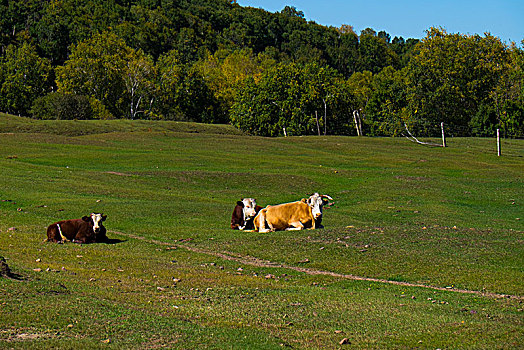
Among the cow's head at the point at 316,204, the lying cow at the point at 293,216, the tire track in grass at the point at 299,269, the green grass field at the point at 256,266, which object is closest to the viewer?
the green grass field at the point at 256,266

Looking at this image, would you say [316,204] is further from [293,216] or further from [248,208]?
[248,208]

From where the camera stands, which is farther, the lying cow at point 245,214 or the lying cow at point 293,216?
the lying cow at point 245,214

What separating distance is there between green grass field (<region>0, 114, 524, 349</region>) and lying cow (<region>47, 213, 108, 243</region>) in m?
0.61

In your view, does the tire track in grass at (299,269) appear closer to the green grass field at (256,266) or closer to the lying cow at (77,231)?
the green grass field at (256,266)

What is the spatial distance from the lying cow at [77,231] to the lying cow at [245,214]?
5519 mm

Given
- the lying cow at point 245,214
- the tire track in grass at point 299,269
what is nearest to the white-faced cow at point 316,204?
the lying cow at point 245,214

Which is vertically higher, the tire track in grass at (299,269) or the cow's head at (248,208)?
the cow's head at (248,208)

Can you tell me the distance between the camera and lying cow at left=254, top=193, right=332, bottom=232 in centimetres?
2273

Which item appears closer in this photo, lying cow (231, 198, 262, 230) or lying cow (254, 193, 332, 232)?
lying cow (254, 193, 332, 232)

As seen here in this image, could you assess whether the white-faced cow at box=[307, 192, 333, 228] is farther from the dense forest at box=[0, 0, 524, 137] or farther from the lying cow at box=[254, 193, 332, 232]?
the dense forest at box=[0, 0, 524, 137]

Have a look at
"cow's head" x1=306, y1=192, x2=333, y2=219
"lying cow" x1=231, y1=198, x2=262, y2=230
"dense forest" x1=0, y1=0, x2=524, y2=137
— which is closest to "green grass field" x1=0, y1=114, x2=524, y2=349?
"lying cow" x1=231, y1=198, x2=262, y2=230

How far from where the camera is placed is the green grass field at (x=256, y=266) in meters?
9.98

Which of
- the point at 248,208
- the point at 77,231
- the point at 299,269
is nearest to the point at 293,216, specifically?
the point at 248,208

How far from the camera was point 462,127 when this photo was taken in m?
108
